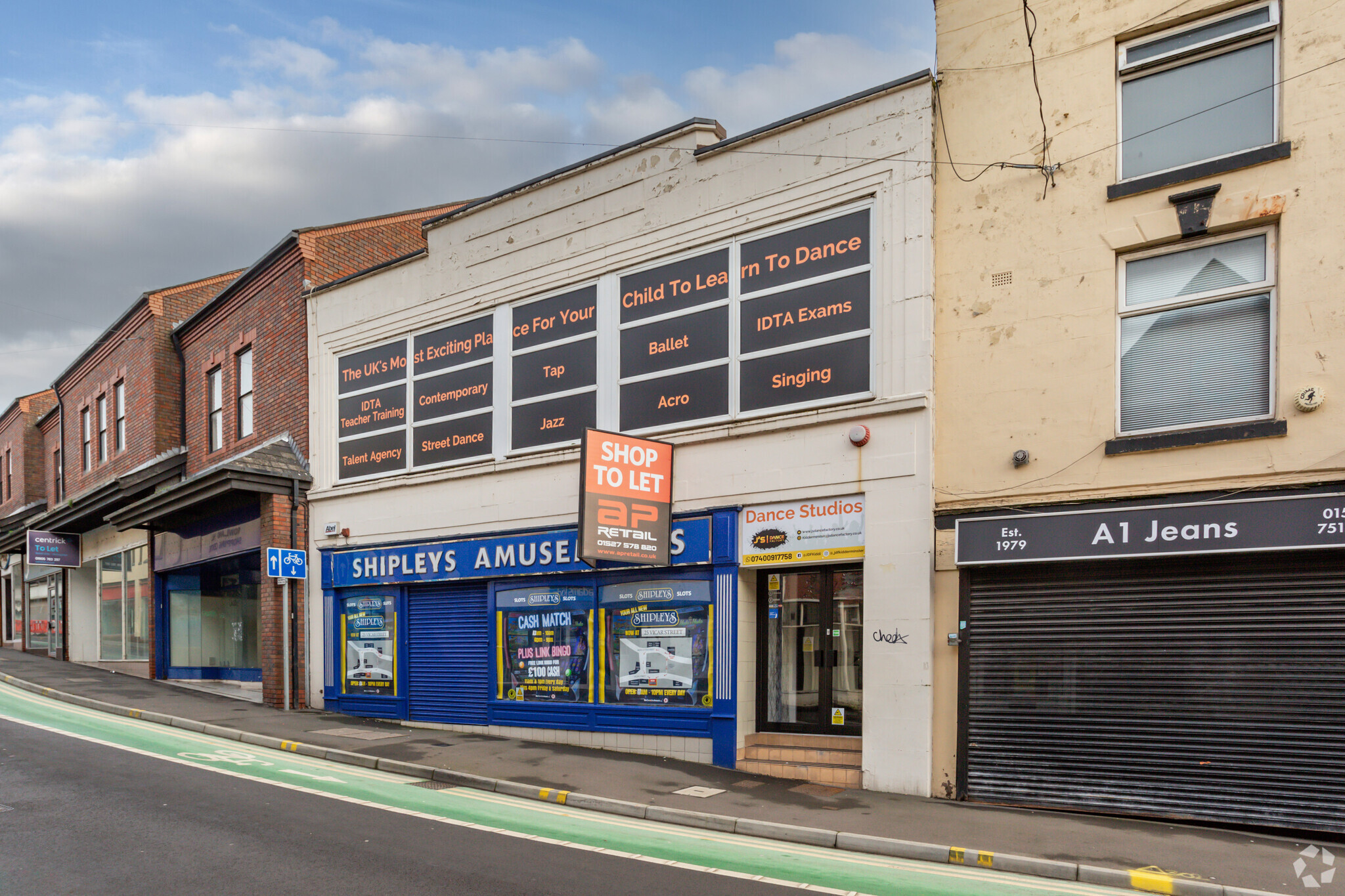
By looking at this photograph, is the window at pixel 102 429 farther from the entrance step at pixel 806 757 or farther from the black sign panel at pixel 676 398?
the entrance step at pixel 806 757

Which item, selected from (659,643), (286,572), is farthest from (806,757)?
(286,572)

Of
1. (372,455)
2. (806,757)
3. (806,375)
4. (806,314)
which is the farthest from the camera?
(372,455)

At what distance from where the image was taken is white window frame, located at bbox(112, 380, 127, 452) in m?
25.6

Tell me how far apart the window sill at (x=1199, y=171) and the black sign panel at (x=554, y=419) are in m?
7.55

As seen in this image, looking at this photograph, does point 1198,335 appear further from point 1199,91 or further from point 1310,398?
point 1199,91

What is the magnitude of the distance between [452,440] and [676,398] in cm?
468

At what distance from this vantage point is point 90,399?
2856 centimetres

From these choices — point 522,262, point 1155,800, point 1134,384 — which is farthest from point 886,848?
point 522,262

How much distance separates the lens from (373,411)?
17594 mm

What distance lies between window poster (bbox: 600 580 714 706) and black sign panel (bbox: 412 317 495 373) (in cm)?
481

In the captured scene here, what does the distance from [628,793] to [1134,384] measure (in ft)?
22.8

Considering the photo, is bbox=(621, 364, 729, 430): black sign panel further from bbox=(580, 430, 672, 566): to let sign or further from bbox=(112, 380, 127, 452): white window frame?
bbox=(112, 380, 127, 452): white window frame

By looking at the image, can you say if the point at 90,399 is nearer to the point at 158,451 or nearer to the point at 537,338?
the point at 158,451

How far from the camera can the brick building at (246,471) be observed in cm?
1781
